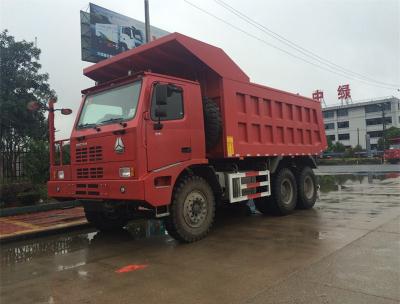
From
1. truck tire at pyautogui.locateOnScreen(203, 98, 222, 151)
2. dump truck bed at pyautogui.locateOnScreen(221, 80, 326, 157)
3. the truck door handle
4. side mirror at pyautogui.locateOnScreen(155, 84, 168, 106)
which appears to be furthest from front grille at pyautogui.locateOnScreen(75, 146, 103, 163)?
dump truck bed at pyautogui.locateOnScreen(221, 80, 326, 157)

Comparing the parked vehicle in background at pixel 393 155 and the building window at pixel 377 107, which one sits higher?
the building window at pixel 377 107

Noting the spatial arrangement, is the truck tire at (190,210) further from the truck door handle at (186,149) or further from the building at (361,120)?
the building at (361,120)

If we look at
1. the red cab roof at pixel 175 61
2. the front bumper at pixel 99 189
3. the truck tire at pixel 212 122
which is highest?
the red cab roof at pixel 175 61

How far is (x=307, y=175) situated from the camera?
10.6 meters

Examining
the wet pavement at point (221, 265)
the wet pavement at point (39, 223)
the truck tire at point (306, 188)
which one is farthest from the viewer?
the truck tire at point (306, 188)

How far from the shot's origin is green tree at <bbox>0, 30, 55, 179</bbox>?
40.9 feet

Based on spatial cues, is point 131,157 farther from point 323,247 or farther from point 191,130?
point 323,247

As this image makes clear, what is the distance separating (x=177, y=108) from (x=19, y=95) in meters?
8.20

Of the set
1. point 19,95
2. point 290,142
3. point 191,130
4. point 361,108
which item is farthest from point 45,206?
point 361,108

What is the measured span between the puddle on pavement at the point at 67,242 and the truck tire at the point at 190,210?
3.48ft

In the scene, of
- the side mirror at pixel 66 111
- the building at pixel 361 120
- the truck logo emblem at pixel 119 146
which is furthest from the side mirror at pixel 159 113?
the building at pixel 361 120

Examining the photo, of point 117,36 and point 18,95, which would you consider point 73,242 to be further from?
point 117,36

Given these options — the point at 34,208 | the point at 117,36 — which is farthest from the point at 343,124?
the point at 34,208

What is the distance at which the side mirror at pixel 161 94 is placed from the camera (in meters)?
6.19
